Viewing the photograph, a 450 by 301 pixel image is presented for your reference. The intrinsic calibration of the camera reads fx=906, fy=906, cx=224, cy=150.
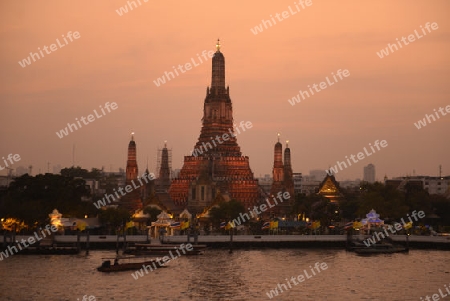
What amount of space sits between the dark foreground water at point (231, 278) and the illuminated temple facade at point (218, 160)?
47.7 m

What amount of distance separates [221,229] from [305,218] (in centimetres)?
1728

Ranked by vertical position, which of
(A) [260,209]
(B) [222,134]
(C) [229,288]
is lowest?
(C) [229,288]

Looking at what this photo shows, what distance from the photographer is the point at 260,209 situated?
133375mm

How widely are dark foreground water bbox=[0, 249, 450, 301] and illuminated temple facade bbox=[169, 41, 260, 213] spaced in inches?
1876

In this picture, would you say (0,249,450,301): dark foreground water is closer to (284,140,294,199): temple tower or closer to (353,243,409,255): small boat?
(353,243,409,255): small boat

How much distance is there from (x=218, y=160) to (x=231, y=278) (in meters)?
70.1

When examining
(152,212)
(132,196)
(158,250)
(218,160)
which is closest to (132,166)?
(132,196)

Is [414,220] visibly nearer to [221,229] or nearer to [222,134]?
[221,229]

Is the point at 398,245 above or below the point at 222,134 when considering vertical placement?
below

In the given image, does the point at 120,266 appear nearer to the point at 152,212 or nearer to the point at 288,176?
the point at 152,212

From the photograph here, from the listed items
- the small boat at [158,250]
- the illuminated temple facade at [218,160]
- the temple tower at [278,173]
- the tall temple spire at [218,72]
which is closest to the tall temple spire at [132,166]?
the illuminated temple facade at [218,160]

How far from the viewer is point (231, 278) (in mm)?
73562

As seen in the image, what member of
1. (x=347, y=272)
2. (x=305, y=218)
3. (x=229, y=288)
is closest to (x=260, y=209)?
(x=305, y=218)

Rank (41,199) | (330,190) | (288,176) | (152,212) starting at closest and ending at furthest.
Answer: (41,199)
(152,212)
(330,190)
(288,176)
